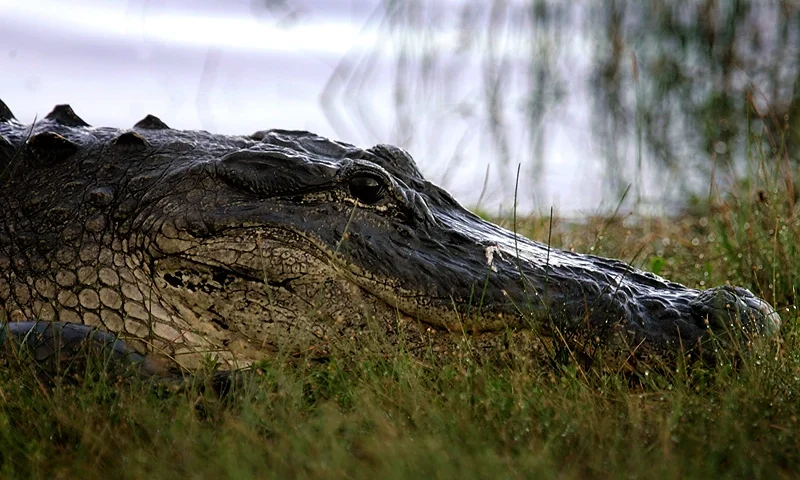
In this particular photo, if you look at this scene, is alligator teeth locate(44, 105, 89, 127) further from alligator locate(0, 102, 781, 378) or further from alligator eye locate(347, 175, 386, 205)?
alligator eye locate(347, 175, 386, 205)

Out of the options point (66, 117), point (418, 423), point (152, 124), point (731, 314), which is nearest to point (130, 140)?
point (152, 124)

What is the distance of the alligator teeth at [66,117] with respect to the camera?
4.08m

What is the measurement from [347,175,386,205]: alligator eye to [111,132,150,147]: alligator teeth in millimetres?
920

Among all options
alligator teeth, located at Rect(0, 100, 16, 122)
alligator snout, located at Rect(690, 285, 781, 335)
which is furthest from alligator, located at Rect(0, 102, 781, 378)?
alligator teeth, located at Rect(0, 100, 16, 122)

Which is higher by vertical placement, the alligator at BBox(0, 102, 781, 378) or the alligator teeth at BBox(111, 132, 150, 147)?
the alligator teeth at BBox(111, 132, 150, 147)

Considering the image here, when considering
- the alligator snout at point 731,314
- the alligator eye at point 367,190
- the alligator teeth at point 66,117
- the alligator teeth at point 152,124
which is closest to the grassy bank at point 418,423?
the alligator snout at point 731,314

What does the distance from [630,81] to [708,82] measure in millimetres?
782

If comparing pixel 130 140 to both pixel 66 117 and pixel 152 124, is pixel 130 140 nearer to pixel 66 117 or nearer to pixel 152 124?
pixel 152 124

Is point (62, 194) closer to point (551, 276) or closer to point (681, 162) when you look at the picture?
point (551, 276)

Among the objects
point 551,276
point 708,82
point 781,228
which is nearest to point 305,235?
point 551,276

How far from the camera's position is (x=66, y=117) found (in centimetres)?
411

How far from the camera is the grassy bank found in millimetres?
2266

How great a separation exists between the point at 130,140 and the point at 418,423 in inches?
72.6

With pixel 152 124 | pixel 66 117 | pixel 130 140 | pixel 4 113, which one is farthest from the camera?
pixel 4 113
